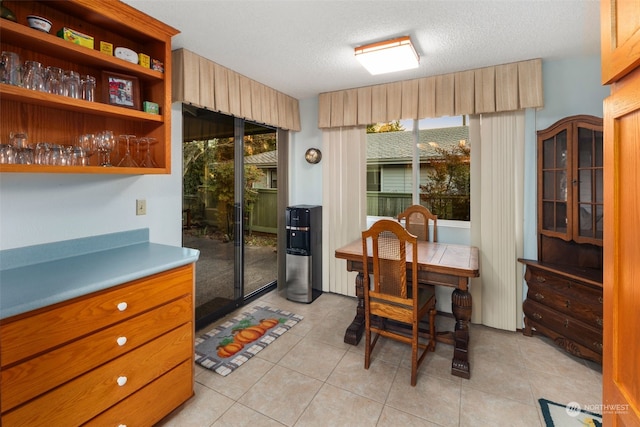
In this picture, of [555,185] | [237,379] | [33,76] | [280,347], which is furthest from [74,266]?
[555,185]

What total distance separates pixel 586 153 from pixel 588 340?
56.6 inches

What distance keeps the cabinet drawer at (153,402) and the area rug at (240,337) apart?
1.31 ft

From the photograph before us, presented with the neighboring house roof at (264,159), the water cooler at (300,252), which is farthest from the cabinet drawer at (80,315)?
the neighboring house roof at (264,159)

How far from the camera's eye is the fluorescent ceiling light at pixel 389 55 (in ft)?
7.28

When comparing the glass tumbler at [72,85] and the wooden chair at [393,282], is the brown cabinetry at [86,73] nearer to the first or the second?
the glass tumbler at [72,85]

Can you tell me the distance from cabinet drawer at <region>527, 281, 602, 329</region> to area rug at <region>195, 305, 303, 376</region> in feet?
7.22

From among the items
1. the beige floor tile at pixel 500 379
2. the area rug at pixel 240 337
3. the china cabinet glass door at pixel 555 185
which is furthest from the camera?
the china cabinet glass door at pixel 555 185

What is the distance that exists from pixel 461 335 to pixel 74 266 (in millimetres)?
2615

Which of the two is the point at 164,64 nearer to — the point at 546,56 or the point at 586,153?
the point at 546,56

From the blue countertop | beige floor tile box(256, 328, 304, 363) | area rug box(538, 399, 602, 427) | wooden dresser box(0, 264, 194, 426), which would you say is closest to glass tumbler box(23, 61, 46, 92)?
the blue countertop

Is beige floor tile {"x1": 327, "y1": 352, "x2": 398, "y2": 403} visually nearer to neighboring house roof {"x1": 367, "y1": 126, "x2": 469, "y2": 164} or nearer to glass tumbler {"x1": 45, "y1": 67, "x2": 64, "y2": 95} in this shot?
neighboring house roof {"x1": 367, "y1": 126, "x2": 469, "y2": 164}

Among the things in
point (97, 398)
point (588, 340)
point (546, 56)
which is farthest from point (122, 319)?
point (546, 56)

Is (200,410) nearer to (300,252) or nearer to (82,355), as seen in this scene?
(82,355)

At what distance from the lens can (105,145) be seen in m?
1.83
